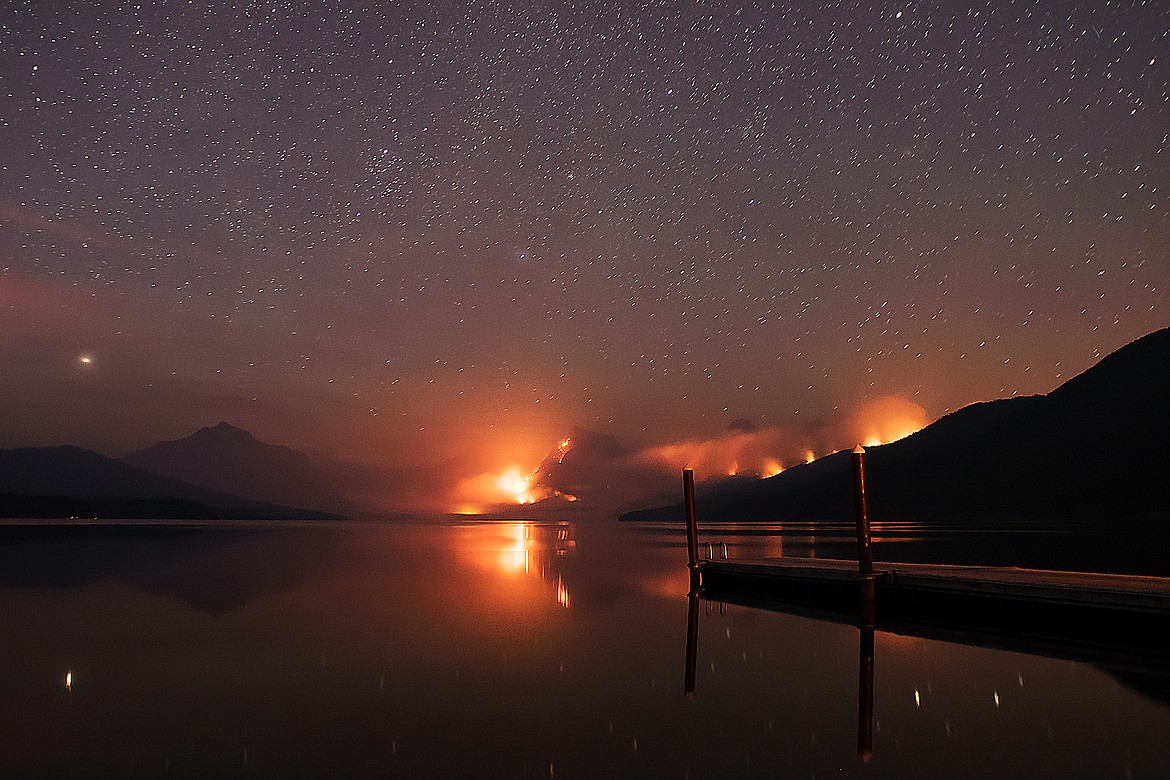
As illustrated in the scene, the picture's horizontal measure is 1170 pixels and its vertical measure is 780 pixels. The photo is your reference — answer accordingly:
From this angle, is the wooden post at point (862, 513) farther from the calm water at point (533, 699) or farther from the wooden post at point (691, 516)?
the wooden post at point (691, 516)

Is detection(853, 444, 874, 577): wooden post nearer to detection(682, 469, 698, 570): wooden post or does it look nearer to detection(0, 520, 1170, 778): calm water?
detection(0, 520, 1170, 778): calm water

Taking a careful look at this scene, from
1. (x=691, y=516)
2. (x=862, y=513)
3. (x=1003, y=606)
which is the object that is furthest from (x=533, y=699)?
(x=691, y=516)

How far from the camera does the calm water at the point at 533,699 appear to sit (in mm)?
10867

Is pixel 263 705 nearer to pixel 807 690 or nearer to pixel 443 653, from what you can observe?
pixel 443 653

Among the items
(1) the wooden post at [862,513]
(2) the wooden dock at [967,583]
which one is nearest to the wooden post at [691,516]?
(2) the wooden dock at [967,583]

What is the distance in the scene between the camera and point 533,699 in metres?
15.1

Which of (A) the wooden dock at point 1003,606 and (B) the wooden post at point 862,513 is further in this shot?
(B) the wooden post at point 862,513

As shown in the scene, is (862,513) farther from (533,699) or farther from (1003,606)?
(533,699)

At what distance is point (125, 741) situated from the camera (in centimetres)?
1209

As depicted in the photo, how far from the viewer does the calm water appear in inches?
428

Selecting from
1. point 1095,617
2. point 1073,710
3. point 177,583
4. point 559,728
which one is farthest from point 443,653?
point 177,583

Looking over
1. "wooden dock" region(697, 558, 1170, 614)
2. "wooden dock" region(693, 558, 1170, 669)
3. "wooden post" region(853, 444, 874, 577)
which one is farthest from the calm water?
"wooden dock" region(697, 558, 1170, 614)

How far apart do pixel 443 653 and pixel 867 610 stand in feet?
37.1

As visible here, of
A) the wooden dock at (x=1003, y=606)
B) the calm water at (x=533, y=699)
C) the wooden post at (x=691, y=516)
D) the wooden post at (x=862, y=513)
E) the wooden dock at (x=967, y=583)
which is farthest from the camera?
the wooden post at (x=691, y=516)
